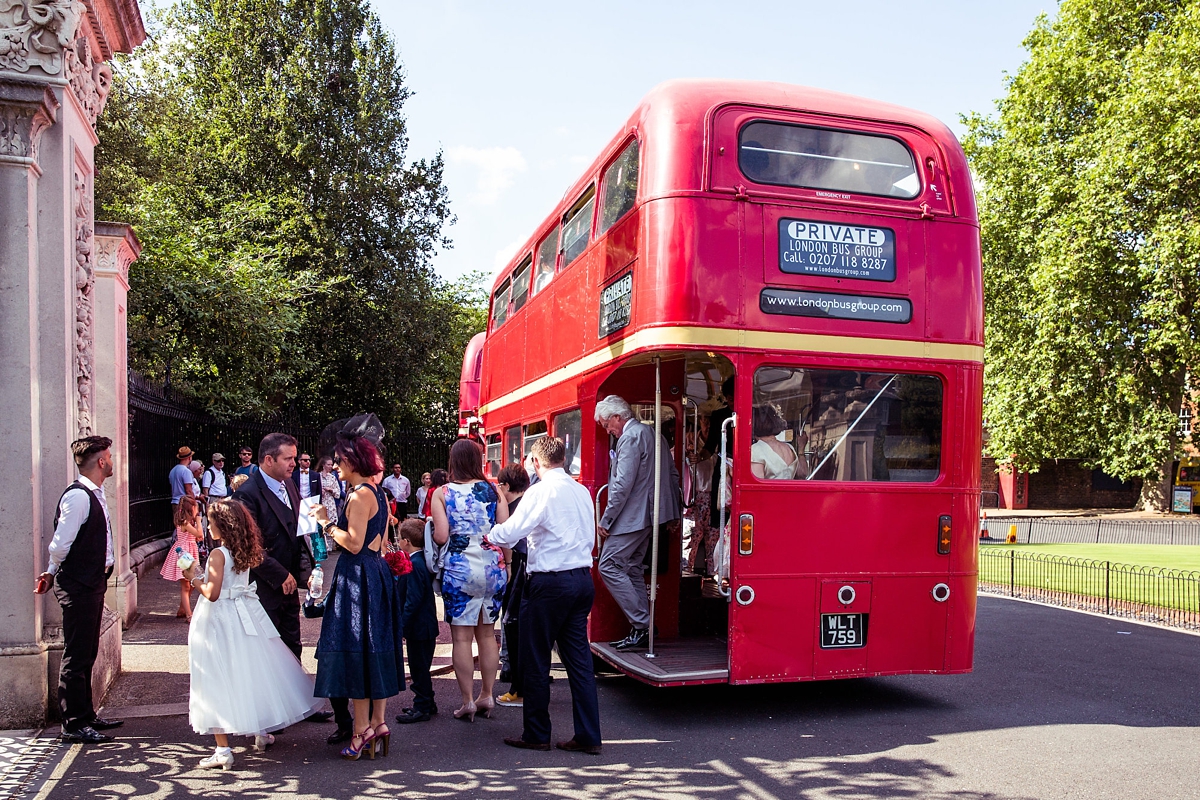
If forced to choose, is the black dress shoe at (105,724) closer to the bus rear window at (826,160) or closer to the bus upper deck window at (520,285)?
the bus rear window at (826,160)

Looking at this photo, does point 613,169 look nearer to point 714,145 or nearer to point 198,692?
point 714,145

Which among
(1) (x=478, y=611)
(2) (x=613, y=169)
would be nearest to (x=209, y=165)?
(2) (x=613, y=169)

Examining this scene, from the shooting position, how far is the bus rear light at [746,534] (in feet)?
21.2

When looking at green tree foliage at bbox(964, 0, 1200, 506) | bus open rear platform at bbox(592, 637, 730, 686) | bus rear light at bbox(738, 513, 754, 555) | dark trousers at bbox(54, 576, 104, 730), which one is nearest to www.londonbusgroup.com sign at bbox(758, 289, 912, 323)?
bus rear light at bbox(738, 513, 754, 555)

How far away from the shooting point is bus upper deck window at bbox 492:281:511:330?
12824 mm

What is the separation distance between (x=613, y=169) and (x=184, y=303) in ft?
37.7

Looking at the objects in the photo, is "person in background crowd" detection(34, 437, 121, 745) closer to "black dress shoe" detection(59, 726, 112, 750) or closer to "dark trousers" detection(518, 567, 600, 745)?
"black dress shoe" detection(59, 726, 112, 750)

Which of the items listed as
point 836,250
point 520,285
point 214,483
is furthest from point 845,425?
point 214,483

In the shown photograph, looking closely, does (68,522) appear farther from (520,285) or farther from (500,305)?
(500,305)

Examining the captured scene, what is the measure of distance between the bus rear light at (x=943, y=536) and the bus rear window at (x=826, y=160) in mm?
2196

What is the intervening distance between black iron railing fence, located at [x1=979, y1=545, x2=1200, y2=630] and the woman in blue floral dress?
30.3 ft

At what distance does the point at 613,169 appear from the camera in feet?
25.4

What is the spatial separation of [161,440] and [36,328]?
820 centimetres

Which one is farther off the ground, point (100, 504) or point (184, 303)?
point (184, 303)
